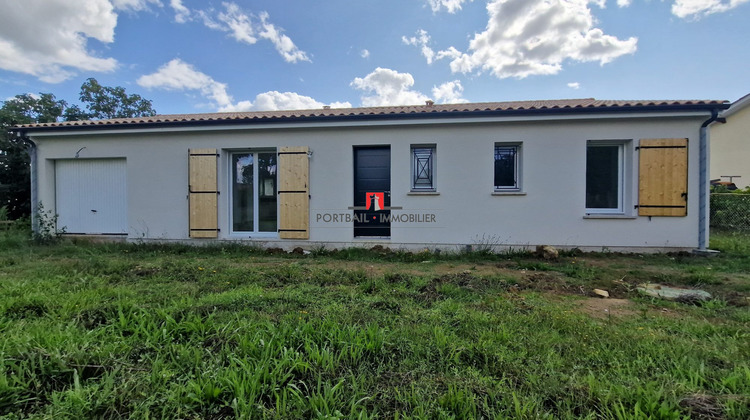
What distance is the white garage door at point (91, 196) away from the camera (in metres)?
6.69

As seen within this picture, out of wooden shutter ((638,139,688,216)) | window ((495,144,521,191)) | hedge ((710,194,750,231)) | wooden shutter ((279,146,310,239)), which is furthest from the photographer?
hedge ((710,194,750,231))

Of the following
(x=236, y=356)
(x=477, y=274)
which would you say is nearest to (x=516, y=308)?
(x=477, y=274)

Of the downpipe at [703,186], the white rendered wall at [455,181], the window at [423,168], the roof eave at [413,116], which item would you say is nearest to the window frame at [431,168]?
the window at [423,168]

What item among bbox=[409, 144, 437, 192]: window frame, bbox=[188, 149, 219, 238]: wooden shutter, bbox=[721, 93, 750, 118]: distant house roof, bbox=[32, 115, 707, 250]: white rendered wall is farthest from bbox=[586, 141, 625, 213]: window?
bbox=[721, 93, 750, 118]: distant house roof

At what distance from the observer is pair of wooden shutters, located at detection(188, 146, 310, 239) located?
6125 millimetres

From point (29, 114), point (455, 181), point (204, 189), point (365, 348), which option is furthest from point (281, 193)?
point (29, 114)

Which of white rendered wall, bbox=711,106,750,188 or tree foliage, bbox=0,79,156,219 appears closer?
tree foliage, bbox=0,79,156,219

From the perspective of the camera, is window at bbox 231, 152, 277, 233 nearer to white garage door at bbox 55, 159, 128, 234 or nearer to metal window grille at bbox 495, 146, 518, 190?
white garage door at bbox 55, 159, 128, 234

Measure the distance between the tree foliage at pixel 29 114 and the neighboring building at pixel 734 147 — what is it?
1048 inches

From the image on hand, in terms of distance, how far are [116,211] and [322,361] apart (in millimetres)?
7668

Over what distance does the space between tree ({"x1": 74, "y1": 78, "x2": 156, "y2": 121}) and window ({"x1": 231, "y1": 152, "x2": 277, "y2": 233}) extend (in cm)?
1650

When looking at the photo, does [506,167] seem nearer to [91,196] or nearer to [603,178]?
[603,178]

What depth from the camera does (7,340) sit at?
6.12ft

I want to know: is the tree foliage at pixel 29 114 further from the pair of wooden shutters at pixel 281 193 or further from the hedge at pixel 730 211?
the hedge at pixel 730 211
